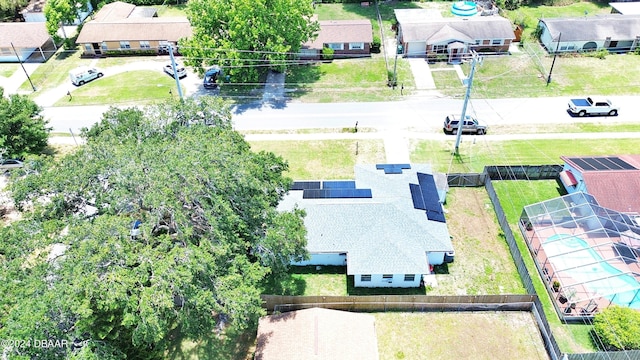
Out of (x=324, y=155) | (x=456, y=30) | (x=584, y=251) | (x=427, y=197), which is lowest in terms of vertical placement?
(x=584, y=251)

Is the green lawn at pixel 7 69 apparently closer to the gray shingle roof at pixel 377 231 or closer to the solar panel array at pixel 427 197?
the gray shingle roof at pixel 377 231

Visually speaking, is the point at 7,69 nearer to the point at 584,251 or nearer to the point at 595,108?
the point at 584,251

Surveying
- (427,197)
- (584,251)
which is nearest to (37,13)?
(427,197)

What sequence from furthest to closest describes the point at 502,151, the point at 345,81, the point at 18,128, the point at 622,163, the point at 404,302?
1. the point at 345,81
2. the point at 502,151
3. the point at 18,128
4. the point at 622,163
5. the point at 404,302

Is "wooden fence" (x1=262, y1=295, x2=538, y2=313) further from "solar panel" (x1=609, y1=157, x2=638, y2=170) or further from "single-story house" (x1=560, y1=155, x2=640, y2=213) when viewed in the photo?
"solar panel" (x1=609, y1=157, x2=638, y2=170)

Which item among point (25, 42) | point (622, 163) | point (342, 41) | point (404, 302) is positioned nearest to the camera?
point (404, 302)

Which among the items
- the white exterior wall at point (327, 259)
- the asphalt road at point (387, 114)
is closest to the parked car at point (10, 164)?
the asphalt road at point (387, 114)

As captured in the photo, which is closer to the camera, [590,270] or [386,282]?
[590,270]

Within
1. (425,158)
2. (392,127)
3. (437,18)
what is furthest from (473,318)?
(437,18)

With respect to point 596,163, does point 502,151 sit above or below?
below
